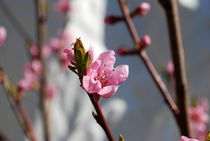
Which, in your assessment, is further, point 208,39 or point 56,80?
point 208,39

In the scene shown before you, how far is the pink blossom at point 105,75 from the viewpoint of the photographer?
0.38 meters

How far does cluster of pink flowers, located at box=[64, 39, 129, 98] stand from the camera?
378mm

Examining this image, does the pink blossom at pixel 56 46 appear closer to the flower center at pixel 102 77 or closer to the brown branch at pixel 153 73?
the brown branch at pixel 153 73

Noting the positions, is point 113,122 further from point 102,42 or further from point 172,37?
point 172,37

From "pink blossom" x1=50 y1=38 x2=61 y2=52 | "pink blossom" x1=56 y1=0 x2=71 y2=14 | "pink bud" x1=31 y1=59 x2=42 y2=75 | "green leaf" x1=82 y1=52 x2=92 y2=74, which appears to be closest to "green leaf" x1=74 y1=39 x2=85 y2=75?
"green leaf" x1=82 y1=52 x2=92 y2=74

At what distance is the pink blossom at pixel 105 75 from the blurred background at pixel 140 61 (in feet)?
5.44

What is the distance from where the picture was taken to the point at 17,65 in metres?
2.09

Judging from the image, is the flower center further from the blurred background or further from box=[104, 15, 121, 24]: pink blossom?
the blurred background

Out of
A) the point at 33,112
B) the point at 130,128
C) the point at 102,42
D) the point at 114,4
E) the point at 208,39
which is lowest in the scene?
the point at 130,128

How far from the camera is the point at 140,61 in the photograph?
2297 millimetres

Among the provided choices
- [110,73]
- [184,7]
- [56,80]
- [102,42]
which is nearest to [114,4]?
[102,42]

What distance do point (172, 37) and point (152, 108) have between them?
5.30 feet

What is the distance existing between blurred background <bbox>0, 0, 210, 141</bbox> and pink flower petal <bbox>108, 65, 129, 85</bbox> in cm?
167

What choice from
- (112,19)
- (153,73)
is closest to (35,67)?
(112,19)
